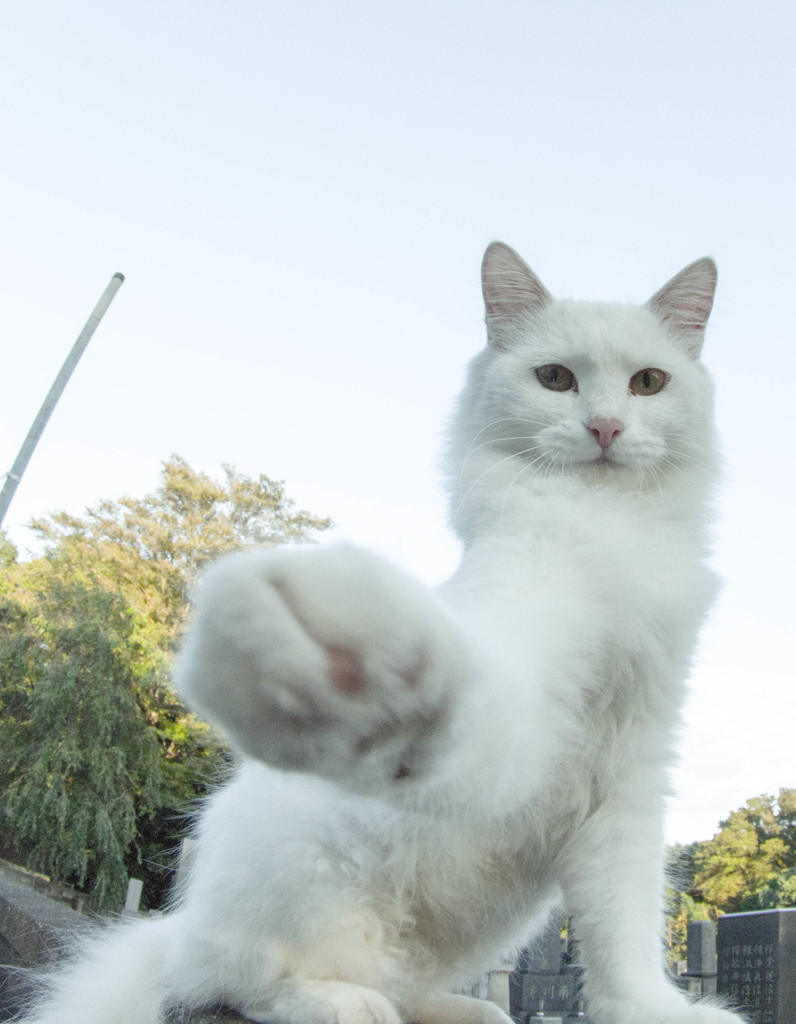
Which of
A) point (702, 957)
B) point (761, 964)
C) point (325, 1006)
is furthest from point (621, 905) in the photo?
point (702, 957)

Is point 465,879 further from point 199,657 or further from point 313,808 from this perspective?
point 199,657

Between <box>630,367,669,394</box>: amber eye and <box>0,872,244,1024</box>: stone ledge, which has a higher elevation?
<box>630,367,669,394</box>: amber eye

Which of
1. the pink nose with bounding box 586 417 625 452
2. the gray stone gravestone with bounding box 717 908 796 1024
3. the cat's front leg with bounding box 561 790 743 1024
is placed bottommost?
the cat's front leg with bounding box 561 790 743 1024

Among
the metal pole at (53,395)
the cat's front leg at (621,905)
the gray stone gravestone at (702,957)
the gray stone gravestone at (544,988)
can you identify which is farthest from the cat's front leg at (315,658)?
the gray stone gravestone at (544,988)

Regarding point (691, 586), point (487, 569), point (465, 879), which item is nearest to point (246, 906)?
point (465, 879)

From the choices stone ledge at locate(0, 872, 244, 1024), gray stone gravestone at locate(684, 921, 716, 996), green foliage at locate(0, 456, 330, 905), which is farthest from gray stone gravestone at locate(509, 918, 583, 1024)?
stone ledge at locate(0, 872, 244, 1024)

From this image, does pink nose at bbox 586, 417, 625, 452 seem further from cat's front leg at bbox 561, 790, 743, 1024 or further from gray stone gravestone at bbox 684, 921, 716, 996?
gray stone gravestone at bbox 684, 921, 716, 996

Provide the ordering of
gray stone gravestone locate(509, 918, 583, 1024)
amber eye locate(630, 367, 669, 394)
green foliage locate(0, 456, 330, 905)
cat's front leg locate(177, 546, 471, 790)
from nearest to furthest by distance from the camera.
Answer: cat's front leg locate(177, 546, 471, 790) < amber eye locate(630, 367, 669, 394) < gray stone gravestone locate(509, 918, 583, 1024) < green foliage locate(0, 456, 330, 905)

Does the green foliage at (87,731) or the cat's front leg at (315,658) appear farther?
the green foliage at (87,731)

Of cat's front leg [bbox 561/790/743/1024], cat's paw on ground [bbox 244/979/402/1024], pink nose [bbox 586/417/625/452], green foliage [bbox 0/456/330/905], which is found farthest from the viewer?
green foliage [bbox 0/456/330/905]

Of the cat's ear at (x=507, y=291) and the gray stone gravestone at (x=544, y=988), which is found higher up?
the cat's ear at (x=507, y=291)

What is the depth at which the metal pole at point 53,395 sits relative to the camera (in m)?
7.99

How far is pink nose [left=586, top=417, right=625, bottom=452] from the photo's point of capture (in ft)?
5.33

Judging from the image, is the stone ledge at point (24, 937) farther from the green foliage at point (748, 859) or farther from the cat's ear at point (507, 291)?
the green foliage at point (748, 859)
